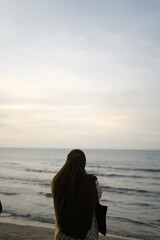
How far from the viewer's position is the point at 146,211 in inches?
421

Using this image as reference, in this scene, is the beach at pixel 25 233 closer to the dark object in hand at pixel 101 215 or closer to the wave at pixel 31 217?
the wave at pixel 31 217

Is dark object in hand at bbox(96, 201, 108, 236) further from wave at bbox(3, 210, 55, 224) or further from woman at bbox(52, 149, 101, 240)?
wave at bbox(3, 210, 55, 224)

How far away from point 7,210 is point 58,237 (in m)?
7.90

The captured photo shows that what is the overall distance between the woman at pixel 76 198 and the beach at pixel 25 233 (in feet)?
13.1

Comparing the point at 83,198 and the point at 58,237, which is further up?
the point at 83,198

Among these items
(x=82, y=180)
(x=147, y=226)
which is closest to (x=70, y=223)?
(x=82, y=180)

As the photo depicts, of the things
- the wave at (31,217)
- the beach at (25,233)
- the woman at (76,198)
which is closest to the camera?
the woman at (76,198)

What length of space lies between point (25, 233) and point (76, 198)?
477cm

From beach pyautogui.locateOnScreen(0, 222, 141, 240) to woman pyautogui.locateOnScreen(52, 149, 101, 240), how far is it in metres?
4.01

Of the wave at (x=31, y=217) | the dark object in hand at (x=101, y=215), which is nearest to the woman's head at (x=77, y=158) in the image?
the dark object in hand at (x=101, y=215)

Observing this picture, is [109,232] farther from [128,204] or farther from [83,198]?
[83,198]

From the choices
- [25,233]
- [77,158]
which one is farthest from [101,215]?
[25,233]

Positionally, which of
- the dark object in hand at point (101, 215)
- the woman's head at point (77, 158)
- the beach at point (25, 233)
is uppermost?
the woman's head at point (77, 158)

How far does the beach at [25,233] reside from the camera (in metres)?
6.31
